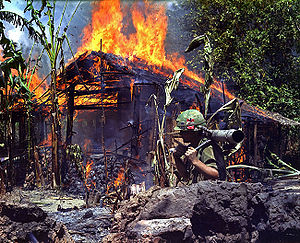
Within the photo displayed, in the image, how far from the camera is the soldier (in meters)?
3.32

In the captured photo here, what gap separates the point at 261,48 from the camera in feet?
39.5

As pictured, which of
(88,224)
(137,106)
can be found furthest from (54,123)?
(137,106)

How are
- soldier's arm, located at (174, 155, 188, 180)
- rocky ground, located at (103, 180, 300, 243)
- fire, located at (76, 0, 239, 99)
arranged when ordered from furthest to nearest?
fire, located at (76, 0, 239, 99) → soldier's arm, located at (174, 155, 188, 180) → rocky ground, located at (103, 180, 300, 243)

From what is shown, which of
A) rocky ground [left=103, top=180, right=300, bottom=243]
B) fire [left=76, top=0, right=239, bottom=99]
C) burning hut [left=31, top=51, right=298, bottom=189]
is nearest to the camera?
rocky ground [left=103, top=180, right=300, bottom=243]

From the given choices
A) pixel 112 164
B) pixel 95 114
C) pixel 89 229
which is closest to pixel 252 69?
pixel 112 164

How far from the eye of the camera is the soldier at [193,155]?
3.32 metres

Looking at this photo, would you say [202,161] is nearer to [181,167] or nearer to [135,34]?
[181,167]

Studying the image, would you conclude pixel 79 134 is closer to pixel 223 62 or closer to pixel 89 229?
pixel 223 62

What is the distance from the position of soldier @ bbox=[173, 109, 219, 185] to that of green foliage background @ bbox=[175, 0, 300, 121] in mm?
8771

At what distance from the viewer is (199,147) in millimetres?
3422

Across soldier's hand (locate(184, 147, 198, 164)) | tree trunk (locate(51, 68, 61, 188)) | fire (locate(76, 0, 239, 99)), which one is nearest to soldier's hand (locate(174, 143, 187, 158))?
soldier's hand (locate(184, 147, 198, 164))

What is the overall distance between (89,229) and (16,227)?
135 centimetres

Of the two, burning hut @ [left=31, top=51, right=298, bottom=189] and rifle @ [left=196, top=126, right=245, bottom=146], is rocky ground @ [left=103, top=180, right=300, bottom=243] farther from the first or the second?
Answer: burning hut @ [left=31, top=51, right=298, bottom=189]

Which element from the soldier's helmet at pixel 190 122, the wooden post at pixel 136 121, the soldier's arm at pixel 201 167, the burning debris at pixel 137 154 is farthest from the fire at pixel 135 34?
the soldier's arm at pixel 201 167
